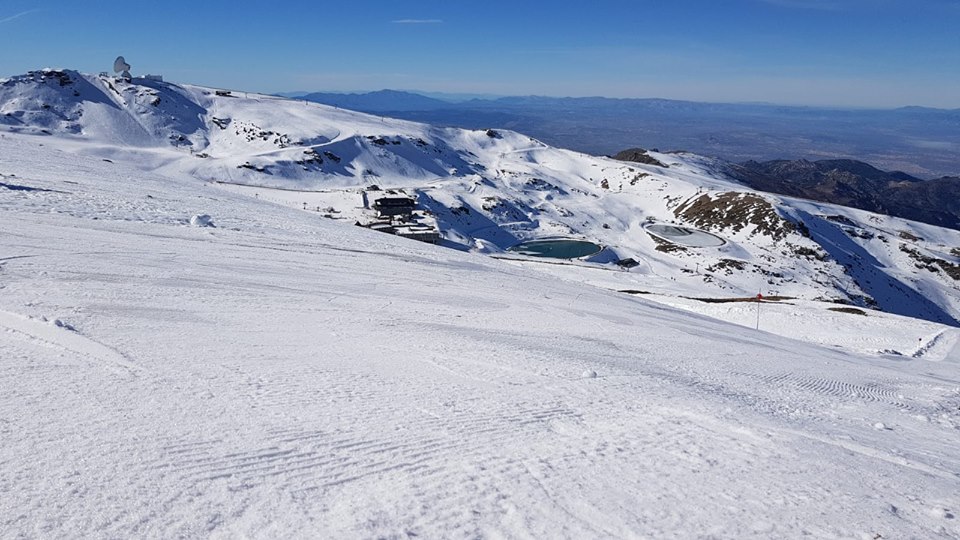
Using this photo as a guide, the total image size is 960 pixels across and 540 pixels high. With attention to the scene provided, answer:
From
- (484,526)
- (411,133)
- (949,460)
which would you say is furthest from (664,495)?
(411,133)

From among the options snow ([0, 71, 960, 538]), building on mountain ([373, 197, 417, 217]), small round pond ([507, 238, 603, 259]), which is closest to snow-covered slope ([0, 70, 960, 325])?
small round pond ([507, 238, 603, 259])

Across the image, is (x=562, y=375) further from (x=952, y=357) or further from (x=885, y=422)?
(x=952, y=357)

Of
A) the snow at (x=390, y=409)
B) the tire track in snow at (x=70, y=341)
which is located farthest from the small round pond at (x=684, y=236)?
the tire track in snow at (x=70, y=341)

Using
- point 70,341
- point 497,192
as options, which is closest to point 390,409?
point 70,341

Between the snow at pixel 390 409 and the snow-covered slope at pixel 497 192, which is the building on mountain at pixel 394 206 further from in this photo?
the snow at pixel 390 409

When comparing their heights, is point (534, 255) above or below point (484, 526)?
below

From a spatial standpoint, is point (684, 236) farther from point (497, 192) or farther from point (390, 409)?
point (390, 409)
